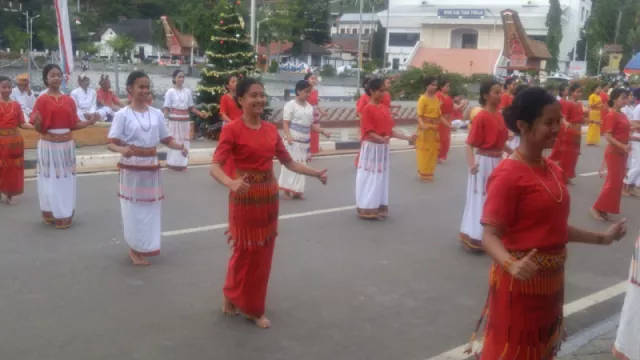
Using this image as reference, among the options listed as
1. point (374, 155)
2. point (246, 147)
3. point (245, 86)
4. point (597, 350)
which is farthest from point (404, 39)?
point (597, 350)

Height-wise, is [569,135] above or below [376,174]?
above

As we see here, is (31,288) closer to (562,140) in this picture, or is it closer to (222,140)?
(222,140)

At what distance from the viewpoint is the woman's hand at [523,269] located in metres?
2.95

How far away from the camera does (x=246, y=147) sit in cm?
485

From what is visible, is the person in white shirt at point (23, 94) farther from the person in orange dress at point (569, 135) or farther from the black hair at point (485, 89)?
the person in orange dress at point (569, 135)

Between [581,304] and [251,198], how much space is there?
A: 304 centimetres

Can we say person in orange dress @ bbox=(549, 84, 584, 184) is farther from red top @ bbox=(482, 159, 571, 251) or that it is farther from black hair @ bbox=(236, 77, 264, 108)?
red top @ bbox=(482, 159, 571, 251)

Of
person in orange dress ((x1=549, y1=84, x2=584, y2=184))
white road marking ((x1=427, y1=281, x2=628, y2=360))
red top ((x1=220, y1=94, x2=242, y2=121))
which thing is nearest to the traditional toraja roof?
person in orange dress ((x1=549, y1=84, x2=584, y2=184))

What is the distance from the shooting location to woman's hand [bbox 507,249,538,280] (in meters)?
2.95

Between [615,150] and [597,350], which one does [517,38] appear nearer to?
[615,150]

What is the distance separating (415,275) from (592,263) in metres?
2.10

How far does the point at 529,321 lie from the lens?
10.6ft

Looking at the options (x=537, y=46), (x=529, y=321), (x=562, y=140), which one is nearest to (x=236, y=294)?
(x=529, y=321)

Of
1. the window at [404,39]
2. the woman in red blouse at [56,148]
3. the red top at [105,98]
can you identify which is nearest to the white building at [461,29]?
the window at [404,39]
